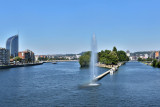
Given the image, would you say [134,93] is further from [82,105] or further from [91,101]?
[82,105]

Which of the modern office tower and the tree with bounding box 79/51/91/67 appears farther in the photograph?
the modern office tower

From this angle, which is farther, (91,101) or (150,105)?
(91,101)

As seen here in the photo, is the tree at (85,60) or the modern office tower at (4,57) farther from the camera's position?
the modern office tower at (4,57)

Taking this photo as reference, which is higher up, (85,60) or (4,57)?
(4,57)

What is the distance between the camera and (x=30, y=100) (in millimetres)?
38125

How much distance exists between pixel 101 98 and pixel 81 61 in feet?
347

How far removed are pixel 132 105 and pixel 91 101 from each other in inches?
263

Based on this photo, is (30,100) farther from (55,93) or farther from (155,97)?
(155,97)

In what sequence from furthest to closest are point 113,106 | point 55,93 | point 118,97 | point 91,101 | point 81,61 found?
point 81,61 < point 55,93 < point 118,97 < point 91,101 < point 113,106

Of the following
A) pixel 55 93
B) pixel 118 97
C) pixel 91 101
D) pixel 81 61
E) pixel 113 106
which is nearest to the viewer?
pixel 113 106

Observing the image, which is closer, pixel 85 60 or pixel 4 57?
pixel 85 60

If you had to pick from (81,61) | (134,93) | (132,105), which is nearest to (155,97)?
(134,93)

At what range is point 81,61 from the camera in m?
145

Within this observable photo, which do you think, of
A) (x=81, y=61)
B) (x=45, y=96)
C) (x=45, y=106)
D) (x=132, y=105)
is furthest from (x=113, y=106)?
(x=81, y=61)
